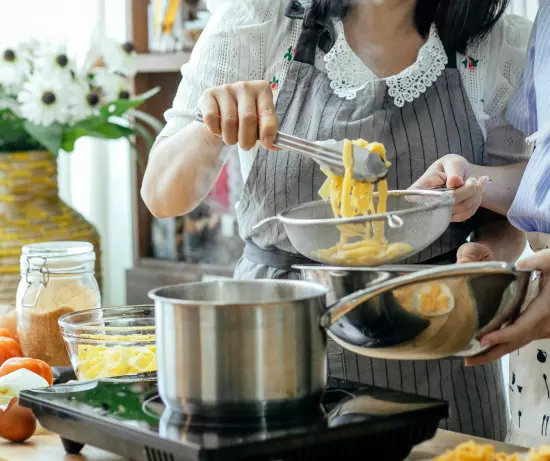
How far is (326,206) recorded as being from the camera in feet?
4.29

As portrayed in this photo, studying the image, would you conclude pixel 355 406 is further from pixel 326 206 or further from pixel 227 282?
pixel 326 206

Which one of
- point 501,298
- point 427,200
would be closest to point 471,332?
point 501,298

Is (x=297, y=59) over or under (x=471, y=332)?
over

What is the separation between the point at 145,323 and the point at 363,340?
0.48 metres

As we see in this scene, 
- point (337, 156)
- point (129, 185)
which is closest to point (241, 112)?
point (337, 156)

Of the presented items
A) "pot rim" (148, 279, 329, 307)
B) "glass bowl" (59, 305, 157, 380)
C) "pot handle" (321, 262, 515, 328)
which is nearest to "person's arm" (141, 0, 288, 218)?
"glass bowl" (59, 305, 157, 380)

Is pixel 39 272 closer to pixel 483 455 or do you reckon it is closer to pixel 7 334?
pixel 7 334

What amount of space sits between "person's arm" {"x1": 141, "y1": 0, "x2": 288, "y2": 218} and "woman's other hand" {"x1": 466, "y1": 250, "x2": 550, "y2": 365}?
0.60 metres

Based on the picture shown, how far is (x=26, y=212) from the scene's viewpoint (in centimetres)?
220

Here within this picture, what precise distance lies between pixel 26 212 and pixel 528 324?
4.90 feet

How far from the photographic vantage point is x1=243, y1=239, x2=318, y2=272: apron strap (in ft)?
5.09

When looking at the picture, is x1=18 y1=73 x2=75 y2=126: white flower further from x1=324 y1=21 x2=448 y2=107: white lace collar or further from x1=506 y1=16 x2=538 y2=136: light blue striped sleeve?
x1=506 y1=16 x2=538 y2=136: light blue striped sleeve

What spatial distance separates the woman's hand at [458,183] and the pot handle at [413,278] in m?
0.41

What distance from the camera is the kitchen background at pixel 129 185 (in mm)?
3043
